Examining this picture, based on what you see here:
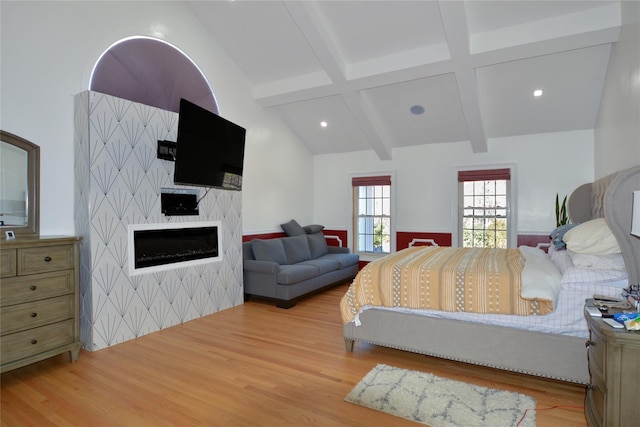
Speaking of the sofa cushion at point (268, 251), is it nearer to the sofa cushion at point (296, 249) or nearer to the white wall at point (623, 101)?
the sofa cushion at point (296, 249)

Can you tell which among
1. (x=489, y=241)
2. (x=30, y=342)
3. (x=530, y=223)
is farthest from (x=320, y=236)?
(x=30, y=342)

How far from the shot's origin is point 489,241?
18.8 ft

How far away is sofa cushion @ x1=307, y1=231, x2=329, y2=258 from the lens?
19.2 ft

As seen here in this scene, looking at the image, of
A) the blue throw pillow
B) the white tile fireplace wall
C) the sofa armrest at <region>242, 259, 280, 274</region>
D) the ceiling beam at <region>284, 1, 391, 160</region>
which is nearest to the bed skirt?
the blue throw pillow

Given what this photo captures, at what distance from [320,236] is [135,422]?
14.4 ft

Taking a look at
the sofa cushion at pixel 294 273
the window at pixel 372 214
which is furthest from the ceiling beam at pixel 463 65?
the sofa cushion at pixel 294 273

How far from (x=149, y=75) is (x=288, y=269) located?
9.17 ft

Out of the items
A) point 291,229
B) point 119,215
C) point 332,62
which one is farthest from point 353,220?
point 119,215

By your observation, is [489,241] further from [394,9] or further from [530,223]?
[394,9]

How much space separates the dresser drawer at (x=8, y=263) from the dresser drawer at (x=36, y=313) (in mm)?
239

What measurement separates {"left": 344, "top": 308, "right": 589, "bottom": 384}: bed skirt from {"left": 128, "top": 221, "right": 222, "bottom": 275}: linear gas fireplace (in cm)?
205

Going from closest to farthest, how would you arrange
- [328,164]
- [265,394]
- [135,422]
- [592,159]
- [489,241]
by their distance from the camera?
1. [135,422]
2. [265,394]
3. [592,159]
4. [489,241]
5. [328,164]

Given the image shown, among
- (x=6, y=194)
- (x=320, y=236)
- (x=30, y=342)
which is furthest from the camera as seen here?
(x=320, y=236)

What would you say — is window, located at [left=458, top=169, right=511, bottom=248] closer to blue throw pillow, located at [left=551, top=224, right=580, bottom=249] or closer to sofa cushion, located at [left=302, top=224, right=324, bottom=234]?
blue throw pillow, located at [left=551, top=224, right=580, bottom=249]
